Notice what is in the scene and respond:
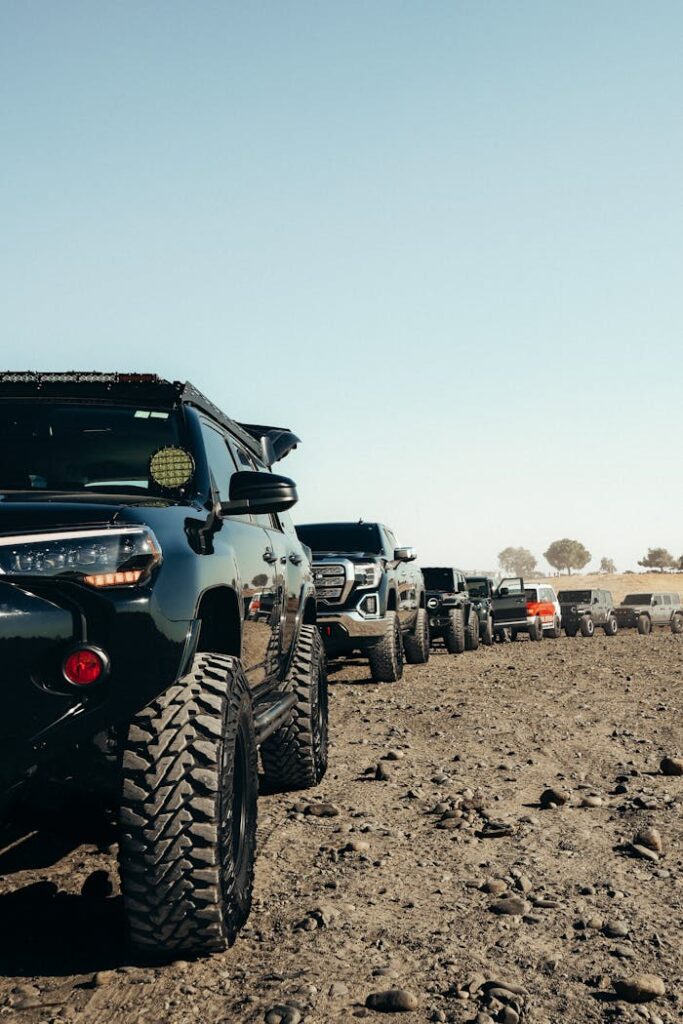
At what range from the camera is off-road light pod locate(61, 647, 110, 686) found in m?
2.96

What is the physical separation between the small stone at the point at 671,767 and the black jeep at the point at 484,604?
54.6ft

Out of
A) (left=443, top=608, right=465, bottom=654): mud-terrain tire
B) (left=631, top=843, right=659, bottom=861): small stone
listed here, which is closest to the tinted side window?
(left=631, top=843, right=659, bottom=861): small stone

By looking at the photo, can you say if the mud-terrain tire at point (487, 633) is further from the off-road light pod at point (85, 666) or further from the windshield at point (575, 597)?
the off-road light pod at point (85, 666)

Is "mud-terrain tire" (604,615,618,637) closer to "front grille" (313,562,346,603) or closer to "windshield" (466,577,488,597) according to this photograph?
"windshield" (466,577,488,597)

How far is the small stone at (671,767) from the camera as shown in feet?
21.2

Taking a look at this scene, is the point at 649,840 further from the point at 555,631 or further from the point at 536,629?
the point at 555,631

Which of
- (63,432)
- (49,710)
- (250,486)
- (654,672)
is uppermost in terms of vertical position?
(63,432)

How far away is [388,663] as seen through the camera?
12.7m

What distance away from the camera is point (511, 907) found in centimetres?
384

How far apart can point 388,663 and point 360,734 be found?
4289 mm

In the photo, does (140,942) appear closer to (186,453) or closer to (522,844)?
(186,453)

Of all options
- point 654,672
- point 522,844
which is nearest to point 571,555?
point 654,672

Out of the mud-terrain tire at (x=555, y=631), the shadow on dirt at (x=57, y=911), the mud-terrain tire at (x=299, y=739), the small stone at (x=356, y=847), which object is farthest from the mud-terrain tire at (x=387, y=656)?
the mud-terrain tire at (x=555, y=631)

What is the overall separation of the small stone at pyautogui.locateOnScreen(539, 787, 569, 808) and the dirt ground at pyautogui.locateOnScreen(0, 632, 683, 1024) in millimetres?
62
